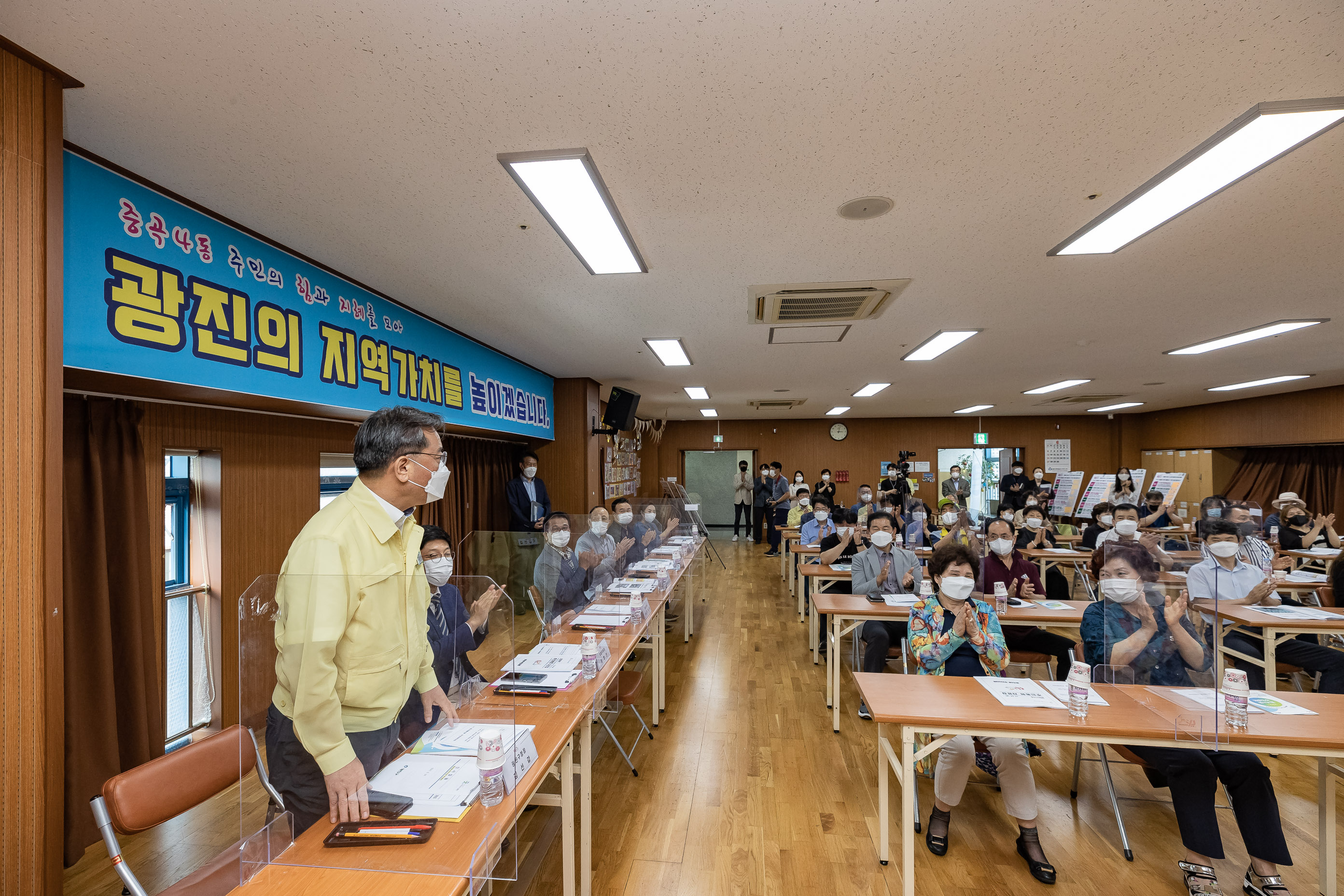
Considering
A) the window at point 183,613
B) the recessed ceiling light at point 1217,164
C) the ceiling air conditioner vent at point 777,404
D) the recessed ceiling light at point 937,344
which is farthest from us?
the ceiling air conditioner vent at point 777,404

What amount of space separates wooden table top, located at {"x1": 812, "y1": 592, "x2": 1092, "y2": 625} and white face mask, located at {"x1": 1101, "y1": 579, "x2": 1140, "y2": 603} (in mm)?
1318

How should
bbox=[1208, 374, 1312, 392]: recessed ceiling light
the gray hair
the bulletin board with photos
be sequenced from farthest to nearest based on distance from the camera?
the bulletin board with photos < bbox=[1208, 374, 1312, 392]: recessed ceiling light < the gray hair

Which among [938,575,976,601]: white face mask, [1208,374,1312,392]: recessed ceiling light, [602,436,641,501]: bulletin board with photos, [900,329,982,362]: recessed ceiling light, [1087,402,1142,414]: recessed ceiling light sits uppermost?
[900,329,982,362]: recessed ceiling light

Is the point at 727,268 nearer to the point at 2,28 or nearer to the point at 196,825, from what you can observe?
the point at 2,28

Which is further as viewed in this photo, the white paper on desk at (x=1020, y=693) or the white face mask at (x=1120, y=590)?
the white face mask at (x=1120, y=590)

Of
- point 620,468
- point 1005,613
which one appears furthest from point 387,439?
point 620,468

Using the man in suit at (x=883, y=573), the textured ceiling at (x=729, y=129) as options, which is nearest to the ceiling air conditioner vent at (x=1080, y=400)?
the textured ceiling at (x=729, y=129)

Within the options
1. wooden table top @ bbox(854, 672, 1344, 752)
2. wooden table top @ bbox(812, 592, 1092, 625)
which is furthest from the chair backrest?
wooden table top @ bbox(812, 592, 1092, 625)

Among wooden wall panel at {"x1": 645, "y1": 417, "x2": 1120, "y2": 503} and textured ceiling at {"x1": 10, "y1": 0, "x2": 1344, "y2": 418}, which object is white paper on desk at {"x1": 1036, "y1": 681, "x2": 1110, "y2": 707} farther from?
wooden wall panel at {"x1": 645, "y1": 417, "x2": 1120, "y2": 503}

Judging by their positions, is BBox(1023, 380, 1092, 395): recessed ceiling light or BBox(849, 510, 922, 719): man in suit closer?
BBox(849, 510, 922, 719): man in suit

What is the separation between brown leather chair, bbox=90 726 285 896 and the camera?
152 cm

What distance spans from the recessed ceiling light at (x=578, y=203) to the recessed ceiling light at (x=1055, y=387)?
738 centimetres

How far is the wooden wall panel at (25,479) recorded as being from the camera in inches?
63.0

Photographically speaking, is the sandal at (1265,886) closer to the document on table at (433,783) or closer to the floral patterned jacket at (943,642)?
the floral patterned jacket at (943,642)
